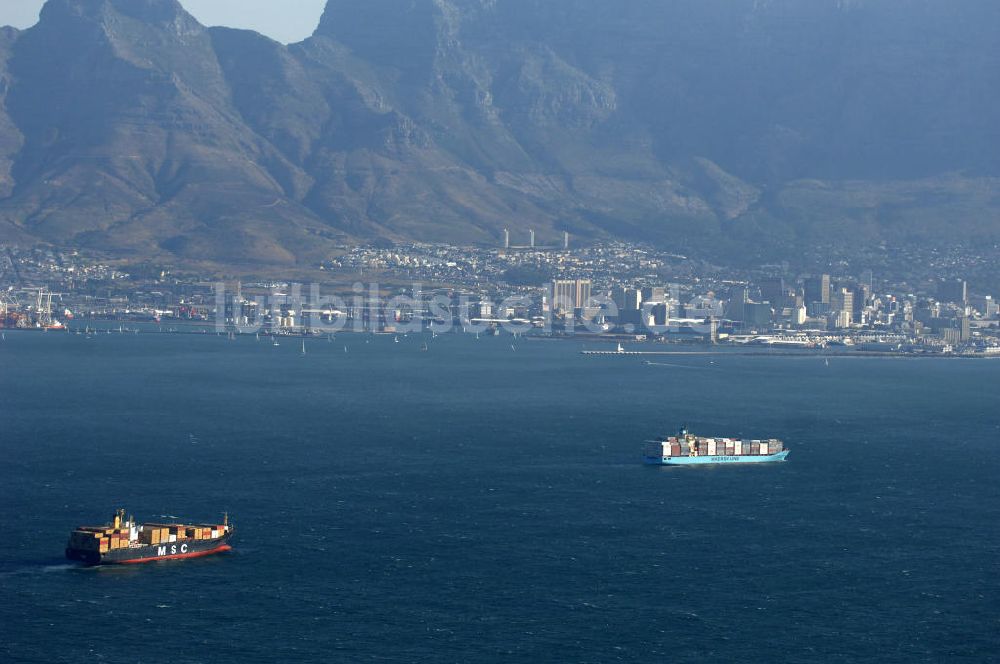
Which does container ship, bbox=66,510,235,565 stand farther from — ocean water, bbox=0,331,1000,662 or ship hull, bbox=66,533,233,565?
ocean water, bbox=0,331,1000,662

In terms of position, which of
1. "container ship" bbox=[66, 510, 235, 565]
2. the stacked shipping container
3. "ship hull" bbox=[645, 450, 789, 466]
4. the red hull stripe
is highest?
the stacked shipping container

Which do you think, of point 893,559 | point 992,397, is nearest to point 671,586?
point 893,559

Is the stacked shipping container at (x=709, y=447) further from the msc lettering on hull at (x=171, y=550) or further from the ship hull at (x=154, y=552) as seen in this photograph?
the msc lettering on hull at (x=171, y=550)

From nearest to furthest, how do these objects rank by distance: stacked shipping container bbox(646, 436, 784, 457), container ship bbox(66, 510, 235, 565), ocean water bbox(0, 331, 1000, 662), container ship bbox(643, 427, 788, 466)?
1. ocean water bbox(0, 331, 1000, 662)
2. container ship bbox(66, 510, 235, 565)
3. container ship bbox(643, 427, 788, 466)
4. stacked shipping container bbox(646, 436, 784, 457)

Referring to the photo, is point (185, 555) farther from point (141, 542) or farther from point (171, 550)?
point (141, 542)

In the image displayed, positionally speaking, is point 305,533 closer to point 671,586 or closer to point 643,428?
point 671,586

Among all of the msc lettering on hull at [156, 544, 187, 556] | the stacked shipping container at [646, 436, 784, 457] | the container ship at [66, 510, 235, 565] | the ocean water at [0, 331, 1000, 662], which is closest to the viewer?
the ocean water at [0, 331, 1000, 662]

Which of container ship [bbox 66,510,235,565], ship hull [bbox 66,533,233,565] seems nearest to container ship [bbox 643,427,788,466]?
container ship [bbox 66,510,235,565]
